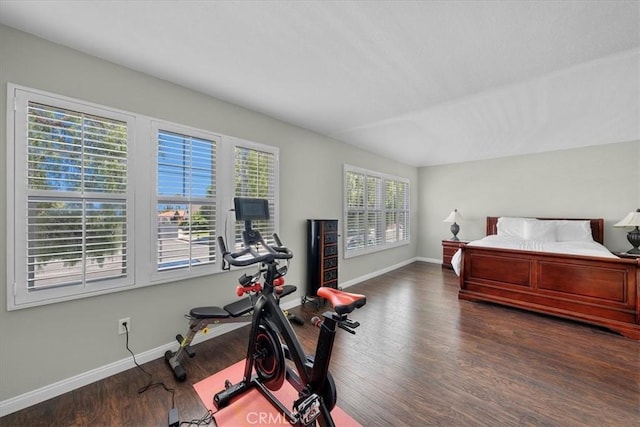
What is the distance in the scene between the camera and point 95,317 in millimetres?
1973

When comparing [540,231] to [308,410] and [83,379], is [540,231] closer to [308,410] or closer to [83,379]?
[308,410]

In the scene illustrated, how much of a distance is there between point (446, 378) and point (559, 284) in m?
2.38

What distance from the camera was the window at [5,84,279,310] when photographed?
5.58ft

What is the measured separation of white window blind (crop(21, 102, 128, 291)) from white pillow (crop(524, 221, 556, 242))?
5.96 meters

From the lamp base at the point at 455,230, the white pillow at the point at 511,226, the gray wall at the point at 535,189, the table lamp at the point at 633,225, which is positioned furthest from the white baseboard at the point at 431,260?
the table lamp at the point at 633,225

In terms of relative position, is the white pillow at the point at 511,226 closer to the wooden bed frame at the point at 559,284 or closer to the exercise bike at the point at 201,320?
the wooden bed frame at the point at 559,284

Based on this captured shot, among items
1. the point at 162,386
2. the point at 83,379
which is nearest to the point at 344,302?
the point at 162,386

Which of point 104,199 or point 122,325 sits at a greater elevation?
point 104,199

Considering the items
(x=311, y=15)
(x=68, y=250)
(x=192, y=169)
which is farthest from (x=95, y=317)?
(x=311, y=15)

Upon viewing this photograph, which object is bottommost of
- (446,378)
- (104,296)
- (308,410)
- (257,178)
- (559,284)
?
(446,378)

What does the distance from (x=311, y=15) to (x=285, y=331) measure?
2.05 meters

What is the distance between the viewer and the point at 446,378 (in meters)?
2.00

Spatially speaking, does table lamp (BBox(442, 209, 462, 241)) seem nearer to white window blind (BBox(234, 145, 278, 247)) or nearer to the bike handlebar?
white window blind (BBox(234, 145, 278, 247))

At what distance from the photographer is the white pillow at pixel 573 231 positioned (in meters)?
4.27
